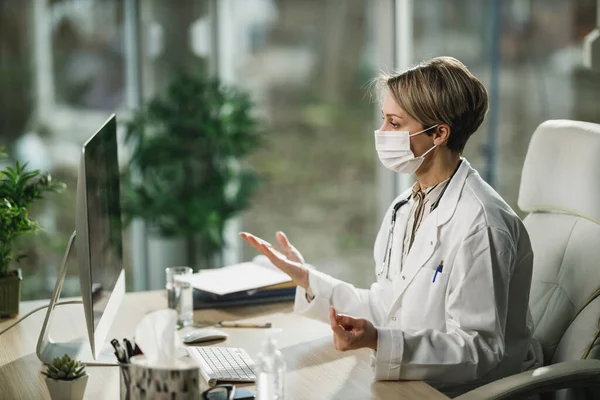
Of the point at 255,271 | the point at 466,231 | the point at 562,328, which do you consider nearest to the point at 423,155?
the point at 466,231

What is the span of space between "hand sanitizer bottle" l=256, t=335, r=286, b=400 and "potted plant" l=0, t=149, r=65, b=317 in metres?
0.95

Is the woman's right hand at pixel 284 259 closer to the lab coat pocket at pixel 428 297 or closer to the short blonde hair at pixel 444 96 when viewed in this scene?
the lab coat pocket at pixel 428 297

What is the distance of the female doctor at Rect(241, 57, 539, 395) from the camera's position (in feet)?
5.59

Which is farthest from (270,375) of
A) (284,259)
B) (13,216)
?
(13,216)

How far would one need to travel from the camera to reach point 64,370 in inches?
60.0

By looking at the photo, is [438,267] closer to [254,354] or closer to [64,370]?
[254,354]

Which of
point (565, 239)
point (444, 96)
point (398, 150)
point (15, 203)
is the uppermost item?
point (444, 96)

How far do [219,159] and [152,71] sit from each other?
2.28 ft

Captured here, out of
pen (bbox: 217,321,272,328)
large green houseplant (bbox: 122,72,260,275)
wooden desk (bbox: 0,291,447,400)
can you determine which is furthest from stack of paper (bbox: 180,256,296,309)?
large green houseplant (bbox: 122,72,260,275)

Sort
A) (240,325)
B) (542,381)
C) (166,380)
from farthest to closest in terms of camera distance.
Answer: (240,325) < (542,381) < (166,380)

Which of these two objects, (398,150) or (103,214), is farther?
(398,150)

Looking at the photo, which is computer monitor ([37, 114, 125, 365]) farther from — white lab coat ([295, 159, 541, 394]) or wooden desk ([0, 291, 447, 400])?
white lab coat ([295, 159, 541, 394])

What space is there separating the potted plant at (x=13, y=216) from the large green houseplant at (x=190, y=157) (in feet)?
5.29

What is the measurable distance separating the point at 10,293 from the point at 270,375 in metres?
1.04
